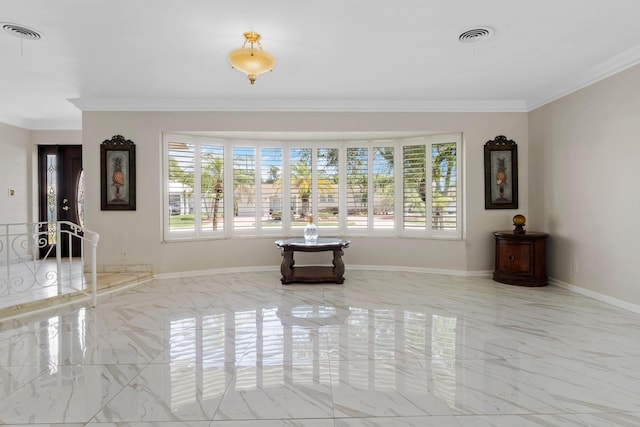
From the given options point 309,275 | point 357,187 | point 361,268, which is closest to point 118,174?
point 309,275

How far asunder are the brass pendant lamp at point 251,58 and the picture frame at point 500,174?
3.77 m

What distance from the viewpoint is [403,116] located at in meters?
5.36

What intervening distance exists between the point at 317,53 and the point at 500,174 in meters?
3.44

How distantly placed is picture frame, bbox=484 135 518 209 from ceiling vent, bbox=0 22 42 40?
5.59m

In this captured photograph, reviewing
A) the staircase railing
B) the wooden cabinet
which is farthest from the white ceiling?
the wooden cabinet

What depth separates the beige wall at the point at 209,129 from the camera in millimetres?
5195

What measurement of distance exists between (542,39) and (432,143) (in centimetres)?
242

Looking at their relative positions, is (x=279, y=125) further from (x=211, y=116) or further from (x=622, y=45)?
(x=622, y=45)

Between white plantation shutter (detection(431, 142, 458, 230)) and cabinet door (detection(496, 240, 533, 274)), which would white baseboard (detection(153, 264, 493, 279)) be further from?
white plantation shutter (detection(431, 142, 458, 230))

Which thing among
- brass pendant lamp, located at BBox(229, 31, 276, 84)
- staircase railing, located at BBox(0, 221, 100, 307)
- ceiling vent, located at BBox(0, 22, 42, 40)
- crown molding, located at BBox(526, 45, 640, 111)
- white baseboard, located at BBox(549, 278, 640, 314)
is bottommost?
white baseboard, located at BBox(549, 278, 640, 314)

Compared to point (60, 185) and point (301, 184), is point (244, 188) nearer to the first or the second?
point (301, 184)

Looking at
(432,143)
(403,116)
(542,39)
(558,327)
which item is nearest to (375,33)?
(542,39)

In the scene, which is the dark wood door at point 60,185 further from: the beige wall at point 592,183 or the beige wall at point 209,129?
the beige wall at point 592,183

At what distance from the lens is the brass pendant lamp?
9.75 ft
